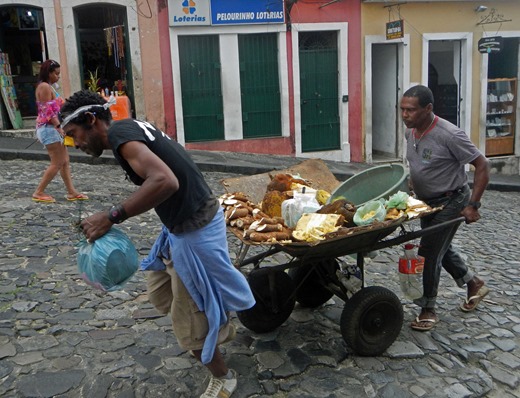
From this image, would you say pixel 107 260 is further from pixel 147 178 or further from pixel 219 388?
pixel 219 388

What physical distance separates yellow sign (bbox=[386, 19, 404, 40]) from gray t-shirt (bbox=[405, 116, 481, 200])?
379 inches

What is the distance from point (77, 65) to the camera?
12609mm

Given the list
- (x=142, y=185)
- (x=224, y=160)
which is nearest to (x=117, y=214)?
(x=142, y=185)

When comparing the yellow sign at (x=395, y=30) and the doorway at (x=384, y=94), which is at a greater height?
the yellow sign at (x=395, y=30)

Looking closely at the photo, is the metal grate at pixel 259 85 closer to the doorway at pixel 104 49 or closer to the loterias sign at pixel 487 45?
the doorway at pixel 104 49

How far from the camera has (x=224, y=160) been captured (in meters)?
12.0

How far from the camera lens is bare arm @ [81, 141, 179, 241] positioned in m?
2.76

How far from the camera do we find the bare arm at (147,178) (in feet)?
9.06

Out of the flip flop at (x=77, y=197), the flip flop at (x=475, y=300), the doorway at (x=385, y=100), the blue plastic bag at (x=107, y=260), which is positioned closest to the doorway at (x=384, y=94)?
the doorway at (x=385, y=100)

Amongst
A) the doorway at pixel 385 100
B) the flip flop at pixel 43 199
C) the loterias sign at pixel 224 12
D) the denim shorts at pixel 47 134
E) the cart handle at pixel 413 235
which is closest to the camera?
the cart handle at pixel 413 235

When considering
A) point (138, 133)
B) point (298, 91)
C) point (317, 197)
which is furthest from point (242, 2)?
point (138, 133)

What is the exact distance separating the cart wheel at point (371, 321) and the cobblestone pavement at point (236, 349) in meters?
0.11

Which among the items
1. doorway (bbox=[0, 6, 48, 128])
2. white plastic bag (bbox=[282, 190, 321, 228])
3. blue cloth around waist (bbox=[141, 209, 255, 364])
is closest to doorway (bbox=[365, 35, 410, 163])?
doorway (bbox=[0, 6, 48, 128])

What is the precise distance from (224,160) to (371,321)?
331 inches
